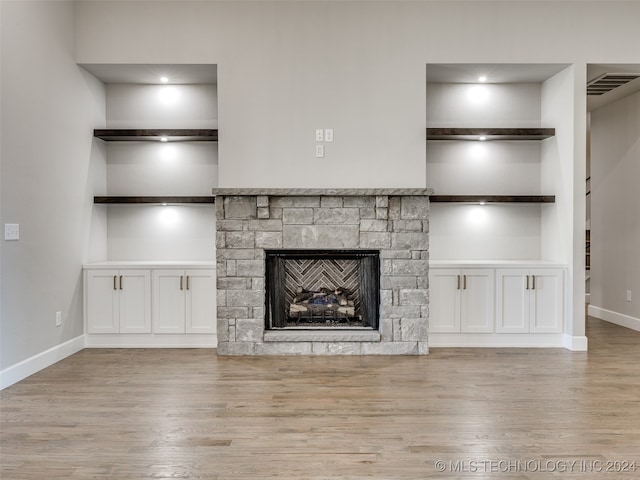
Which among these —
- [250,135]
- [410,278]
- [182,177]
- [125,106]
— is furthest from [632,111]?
[125,106]

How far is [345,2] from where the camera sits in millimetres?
4070

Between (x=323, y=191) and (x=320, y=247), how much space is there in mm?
503

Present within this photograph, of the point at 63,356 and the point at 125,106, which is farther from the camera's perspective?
the point at 125,106

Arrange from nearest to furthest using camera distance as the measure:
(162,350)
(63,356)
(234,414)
Result: (234,414), (63,356), (162,350)

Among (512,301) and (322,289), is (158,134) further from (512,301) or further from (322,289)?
(512,301)

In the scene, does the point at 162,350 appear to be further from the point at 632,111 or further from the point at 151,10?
the point at 632,111

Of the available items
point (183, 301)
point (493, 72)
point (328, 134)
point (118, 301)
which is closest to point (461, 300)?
point (328, 134)

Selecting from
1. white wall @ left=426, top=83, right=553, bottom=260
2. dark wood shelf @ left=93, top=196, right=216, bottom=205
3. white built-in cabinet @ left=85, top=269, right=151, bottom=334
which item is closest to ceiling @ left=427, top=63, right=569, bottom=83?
white wall @ left=426, top=83, right=553, bottom=260

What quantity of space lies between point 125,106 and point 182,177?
924 mm

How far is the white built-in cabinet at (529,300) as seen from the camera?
4.23 metres

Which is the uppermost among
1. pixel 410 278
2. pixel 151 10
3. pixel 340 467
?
pixel 151 10

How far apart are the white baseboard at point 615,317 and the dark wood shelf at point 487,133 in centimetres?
241

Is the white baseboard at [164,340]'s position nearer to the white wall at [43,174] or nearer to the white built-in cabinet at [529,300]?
the white wall at [43,174]

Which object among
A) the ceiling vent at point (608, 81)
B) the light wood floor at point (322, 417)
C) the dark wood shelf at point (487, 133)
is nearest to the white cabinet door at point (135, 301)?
the light wood floor at point (322, 417)
